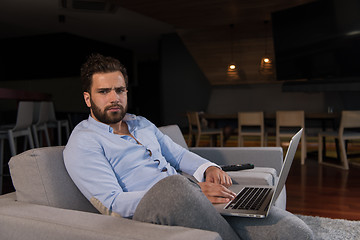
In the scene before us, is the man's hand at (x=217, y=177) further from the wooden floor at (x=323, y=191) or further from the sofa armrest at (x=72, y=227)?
the wooden floor at (x=323, y=191)

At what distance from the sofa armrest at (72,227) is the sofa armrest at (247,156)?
5.11ft

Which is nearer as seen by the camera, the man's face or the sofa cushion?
the sofa cushion

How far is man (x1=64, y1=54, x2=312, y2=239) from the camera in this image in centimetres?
98

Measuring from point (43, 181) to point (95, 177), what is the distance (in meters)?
0.20

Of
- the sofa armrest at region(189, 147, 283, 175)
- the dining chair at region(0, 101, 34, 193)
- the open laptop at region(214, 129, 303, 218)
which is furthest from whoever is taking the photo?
the dining chair at region(0, 101, 34, 193)

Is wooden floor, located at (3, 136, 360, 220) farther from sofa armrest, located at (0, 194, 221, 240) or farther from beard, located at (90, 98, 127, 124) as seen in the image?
sofa armrest, located at (0, 194, 221, 240)

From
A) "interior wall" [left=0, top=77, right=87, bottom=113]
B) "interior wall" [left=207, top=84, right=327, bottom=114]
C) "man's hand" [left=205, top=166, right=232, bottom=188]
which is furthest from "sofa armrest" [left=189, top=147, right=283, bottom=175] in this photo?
"interior wall" [left=0, top=77, right=87, bottom=113]

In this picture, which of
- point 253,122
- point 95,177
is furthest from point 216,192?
point 253,122

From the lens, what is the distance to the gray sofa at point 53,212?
0.90 m

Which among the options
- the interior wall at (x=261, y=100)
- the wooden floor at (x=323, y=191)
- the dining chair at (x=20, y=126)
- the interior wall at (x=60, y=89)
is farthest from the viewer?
the interior wall at (x=60, y=89)

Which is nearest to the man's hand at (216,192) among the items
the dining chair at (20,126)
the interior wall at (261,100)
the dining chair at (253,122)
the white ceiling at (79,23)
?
the dining chair at (20,126)

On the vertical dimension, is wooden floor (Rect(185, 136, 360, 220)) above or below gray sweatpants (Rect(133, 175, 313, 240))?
below

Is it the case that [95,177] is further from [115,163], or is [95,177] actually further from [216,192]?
[216,192]

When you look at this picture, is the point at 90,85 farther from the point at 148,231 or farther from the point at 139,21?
the point at 139,21
